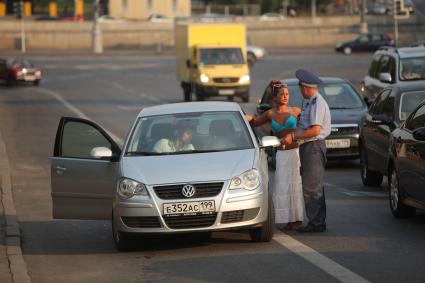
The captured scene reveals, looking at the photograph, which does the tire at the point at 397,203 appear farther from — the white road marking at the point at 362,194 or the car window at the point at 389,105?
the car window at the point at 389,105

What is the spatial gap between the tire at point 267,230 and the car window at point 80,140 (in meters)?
1.99

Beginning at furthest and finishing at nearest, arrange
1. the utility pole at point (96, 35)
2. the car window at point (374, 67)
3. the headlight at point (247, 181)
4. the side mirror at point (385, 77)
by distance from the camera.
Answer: the utility pole at point (96, 35), the car window at point (374, 67), the side mirror at point (385, 77), the headlight at point (247, 181)

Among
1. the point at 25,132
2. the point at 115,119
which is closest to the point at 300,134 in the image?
the point at 25,132

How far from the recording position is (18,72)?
190 feet

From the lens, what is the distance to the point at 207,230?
471 inches

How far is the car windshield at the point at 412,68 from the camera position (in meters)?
25.9

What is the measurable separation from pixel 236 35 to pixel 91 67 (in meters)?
29.6

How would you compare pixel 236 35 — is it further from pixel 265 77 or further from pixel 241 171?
pixel 241 171

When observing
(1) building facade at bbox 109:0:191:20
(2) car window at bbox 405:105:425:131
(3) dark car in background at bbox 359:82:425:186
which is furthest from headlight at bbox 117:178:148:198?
(1) building facade at bbox 109:0:191:20

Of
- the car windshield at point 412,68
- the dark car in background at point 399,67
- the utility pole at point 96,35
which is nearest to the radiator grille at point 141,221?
the dark car in background at point 399,67

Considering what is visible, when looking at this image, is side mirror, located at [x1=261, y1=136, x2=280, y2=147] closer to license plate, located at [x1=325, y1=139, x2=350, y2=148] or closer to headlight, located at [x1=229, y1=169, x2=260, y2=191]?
headlight, located at [x1=229, y1=169, x2=260, y2=191]

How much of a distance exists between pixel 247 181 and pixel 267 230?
64cm

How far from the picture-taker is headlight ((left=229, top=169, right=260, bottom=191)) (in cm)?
1195

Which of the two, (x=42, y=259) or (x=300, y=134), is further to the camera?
(x=300, y=134)
